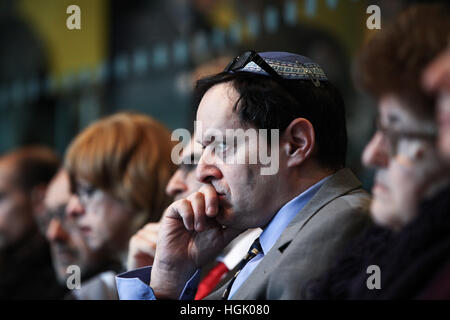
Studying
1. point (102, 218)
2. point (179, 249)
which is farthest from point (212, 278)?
point (102, 218)

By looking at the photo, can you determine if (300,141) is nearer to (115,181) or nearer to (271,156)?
(271,156)

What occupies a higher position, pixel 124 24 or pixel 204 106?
pixel 124 24

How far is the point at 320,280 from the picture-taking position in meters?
1.21

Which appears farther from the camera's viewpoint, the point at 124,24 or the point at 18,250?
the point at 124,24

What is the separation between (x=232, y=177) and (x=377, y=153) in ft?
1.30

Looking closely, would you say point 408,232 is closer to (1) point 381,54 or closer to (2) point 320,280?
(2) point 320,280

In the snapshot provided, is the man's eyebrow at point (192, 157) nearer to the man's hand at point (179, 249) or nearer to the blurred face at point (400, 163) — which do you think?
the man's hand at point (179, 249)

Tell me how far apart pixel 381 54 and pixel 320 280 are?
45 centimetres

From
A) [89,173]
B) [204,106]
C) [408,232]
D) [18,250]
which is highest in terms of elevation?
[204,106]

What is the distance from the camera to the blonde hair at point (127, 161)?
2.24m

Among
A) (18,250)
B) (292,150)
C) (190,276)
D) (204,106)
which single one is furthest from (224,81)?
(18,250)

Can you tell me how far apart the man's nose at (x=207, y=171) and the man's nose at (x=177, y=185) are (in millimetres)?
411

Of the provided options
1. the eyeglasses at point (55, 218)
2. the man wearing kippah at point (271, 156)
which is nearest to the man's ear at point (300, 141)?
the man wearing kippah at point (271, 156)

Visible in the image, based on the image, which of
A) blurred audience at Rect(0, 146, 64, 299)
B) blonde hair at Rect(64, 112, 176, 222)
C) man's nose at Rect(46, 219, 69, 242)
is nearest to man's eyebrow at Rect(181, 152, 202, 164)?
blonde hair at Rect(64, 112, 176, 222)
